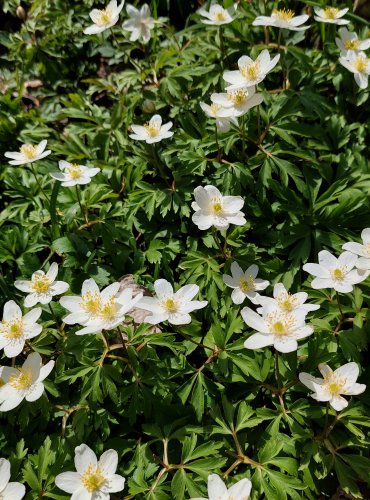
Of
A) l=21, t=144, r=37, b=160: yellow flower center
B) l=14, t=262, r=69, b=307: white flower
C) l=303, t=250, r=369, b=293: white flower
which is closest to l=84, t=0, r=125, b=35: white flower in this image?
l=21, t=144, r=37, b=160: yellow flower center

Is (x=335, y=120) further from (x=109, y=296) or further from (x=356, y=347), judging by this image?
(x=109, y=296)

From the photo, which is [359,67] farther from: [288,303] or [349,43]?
[288,303]

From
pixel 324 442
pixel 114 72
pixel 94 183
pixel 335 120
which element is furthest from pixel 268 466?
pixel 114 72

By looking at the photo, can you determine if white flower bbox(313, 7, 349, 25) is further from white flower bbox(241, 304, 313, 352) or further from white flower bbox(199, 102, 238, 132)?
white flower bbox(241, 304, 313, 352)

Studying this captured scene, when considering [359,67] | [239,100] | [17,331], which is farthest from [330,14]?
[17,331]

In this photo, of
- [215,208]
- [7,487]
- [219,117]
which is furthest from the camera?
[219,117]

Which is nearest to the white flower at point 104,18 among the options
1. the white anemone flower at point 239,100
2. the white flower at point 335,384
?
the white anemone flower at point 239,100
